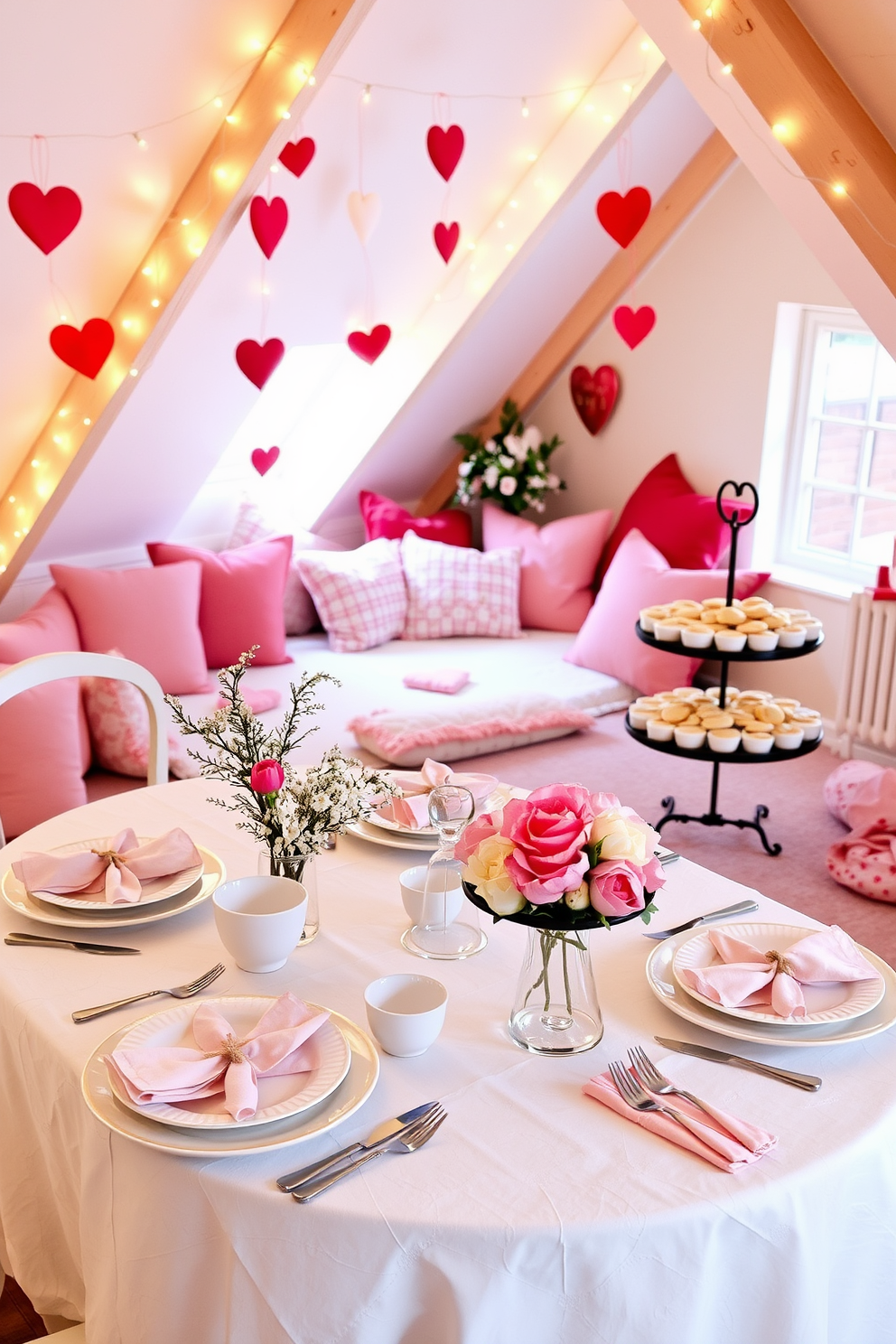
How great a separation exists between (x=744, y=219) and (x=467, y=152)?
1.03 m

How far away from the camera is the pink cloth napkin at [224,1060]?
1.29 m

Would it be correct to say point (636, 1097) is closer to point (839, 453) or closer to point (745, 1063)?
point (745, 1063)

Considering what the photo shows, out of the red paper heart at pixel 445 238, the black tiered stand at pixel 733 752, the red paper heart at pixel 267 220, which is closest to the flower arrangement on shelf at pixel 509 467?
the red paper heart at pixel 445 238

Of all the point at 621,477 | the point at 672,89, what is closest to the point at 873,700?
the point at 621,477

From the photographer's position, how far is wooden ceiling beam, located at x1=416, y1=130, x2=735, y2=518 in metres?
4.00

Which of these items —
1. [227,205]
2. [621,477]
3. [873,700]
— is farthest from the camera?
[621,477]

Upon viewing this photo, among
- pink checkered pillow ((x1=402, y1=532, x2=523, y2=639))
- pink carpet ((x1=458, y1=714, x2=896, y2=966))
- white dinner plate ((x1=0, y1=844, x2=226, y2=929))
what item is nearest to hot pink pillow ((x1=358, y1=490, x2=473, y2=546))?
pink checkered pillow ((x1=402, y1=532, x2=523, y2=639))

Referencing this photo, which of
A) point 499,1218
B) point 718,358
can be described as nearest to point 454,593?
point 718,358

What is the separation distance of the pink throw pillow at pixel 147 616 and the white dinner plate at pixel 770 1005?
239cm

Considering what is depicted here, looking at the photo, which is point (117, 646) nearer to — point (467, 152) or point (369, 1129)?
point (467, 152)

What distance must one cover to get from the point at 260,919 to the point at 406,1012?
0.23 m

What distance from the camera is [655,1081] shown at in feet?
4.45

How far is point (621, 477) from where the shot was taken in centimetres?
469

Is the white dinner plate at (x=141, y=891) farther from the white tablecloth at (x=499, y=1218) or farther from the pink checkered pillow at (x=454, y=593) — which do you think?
the pink checkered pillow at (x=454, y=593)
